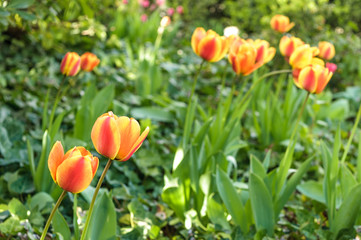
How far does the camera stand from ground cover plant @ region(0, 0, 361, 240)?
1.33 m

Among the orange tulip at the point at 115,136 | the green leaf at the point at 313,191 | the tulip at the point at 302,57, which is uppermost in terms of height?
the tulip at the point at 302,57

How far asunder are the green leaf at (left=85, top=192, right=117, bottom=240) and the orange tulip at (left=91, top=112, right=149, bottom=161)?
1.31 feet

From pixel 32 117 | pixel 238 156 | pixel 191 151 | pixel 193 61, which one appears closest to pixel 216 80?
pixel 193 61

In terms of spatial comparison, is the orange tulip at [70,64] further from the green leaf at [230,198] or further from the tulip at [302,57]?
the tulip at [302,57]

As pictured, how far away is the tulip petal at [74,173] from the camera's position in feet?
2.75

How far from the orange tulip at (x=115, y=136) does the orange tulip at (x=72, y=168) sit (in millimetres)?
43

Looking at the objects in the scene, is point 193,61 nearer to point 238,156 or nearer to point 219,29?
point 219,29

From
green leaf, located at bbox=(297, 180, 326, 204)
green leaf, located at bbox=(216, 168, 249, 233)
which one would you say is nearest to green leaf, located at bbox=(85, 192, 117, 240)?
green leaf, located at bbox=(216, 168, 249, 233)

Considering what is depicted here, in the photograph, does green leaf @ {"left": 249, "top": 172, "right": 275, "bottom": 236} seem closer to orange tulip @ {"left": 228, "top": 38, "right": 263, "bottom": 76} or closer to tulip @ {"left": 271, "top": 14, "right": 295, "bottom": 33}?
orange tulip @ {"left": 228, "top": 38, "right": 263, "bottom": 76}

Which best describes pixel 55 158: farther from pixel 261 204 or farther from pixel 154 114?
pixel 154 114

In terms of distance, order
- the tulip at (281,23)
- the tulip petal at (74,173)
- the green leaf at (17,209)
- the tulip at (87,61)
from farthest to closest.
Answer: the tulip at (281,23), the tulip at (87,61), the green leaf at (17,209), the tulip petal at (74,173)

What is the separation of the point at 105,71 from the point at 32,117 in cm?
111

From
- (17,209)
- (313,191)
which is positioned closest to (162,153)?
(313,191)

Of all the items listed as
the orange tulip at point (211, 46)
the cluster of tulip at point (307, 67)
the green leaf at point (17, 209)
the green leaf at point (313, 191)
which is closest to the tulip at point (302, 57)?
the cluster of tulip at point (307, 67)
